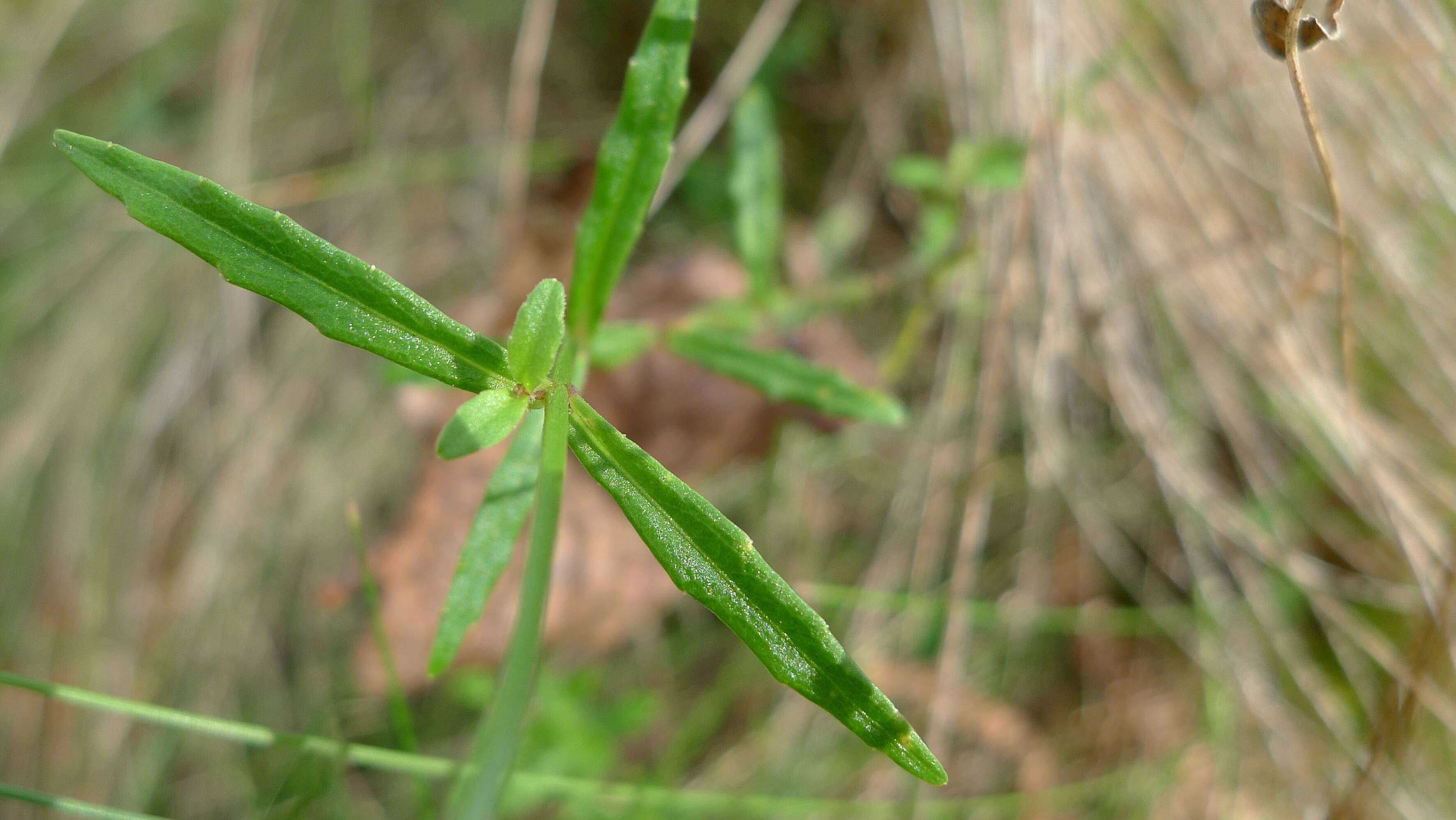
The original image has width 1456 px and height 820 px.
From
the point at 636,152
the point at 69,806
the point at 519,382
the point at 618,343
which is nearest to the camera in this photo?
the point at 519,382

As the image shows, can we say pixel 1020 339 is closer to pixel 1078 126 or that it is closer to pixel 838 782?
pixel 1078 126

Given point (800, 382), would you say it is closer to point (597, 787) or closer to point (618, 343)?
point (618, 343)

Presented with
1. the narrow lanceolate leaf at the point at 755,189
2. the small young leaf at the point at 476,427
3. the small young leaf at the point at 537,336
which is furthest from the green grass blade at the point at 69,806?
the narrow lanceolate leaf at the point at 755,189

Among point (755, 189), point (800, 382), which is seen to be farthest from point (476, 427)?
point (755, 189)

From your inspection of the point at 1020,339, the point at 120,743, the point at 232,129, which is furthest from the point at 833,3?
the point at 120,743

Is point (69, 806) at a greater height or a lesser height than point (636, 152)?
lesser

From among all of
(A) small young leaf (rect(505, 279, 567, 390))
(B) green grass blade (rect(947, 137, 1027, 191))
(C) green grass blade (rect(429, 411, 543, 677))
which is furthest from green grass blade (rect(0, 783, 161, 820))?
(B) green grass blade (rect(947, 137, 1027, 191))

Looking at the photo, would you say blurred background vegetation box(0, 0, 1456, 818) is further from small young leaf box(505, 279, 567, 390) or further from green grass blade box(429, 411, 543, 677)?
small young leaf box(505, 279, 567, 390)
